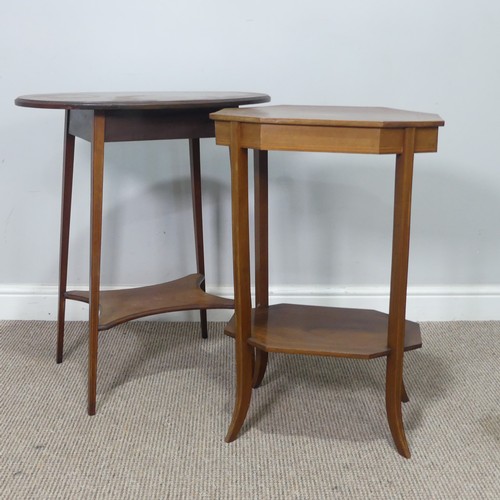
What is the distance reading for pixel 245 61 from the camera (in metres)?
2.55

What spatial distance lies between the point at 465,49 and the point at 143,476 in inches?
69.7

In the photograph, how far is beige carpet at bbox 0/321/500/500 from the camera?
1.71 metres

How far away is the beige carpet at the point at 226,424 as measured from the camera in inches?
67.4

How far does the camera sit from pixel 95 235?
6.53 feet

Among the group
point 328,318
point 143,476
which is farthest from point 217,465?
point 328,318

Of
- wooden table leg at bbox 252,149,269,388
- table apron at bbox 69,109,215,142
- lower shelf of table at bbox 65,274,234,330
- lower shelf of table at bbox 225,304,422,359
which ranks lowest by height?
lower shelf of table at bbox 65,274,234,330

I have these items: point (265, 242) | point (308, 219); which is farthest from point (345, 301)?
point (265, 242)

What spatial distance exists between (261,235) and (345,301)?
2.51 ft

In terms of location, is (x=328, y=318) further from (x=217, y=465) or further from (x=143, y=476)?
(x=143, y=476)

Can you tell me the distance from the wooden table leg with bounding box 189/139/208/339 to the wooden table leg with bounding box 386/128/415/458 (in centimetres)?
84

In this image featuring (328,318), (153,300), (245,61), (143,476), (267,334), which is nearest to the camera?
(143,476)

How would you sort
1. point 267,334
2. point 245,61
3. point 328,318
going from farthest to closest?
point 245,61
point 328,318
point 267,334

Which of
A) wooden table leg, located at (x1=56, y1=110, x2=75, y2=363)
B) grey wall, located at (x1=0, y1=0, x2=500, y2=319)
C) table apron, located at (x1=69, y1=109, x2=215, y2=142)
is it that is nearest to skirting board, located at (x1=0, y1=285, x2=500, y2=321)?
grey wall, located at (x1=0, y1=0, x2=500, y2=319)

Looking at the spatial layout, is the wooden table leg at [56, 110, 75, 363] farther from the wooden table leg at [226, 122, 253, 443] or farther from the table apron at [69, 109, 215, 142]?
the wooden table leg at [226, 122, 253, 443]
